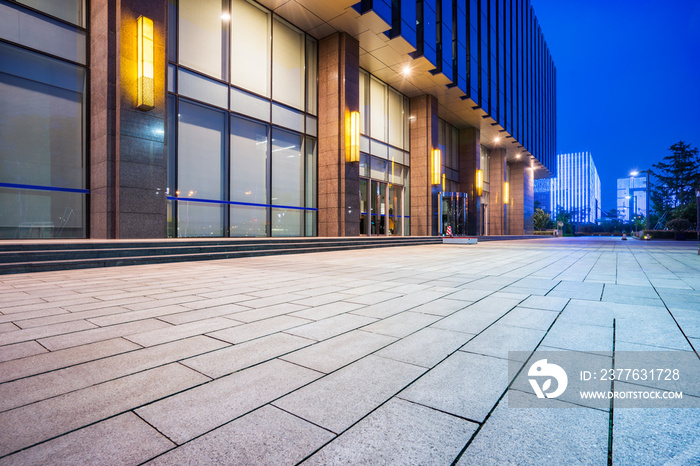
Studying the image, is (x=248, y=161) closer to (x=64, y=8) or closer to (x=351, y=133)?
(x=351, y=133)

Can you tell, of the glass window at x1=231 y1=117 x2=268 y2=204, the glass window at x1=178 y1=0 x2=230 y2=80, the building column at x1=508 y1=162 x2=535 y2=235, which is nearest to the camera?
the glass window at x1=178 y1=0 x2=230 y2=80

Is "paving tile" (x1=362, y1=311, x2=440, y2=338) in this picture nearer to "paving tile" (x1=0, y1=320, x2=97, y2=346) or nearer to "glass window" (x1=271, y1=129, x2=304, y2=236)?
"paving tile" (x1=0, y1=320, x2=97, y2=346)

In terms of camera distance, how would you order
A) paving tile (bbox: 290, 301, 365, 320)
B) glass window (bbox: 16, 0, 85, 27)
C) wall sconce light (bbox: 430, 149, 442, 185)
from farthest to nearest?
1. wall sconce light (bbox: 430, 149, 442, 185)
2. glass window (bbox: 16, 0, 85, 27)
3. paving tile (bbox: 290, 301, 365, 320)

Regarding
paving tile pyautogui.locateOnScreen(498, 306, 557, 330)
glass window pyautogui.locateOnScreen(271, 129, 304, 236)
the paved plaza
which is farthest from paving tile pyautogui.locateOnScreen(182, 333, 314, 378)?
glass window pyautogui.locateOnScreen(271, 129, 304, 236)

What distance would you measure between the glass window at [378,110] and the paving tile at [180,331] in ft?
Answer: 66.8

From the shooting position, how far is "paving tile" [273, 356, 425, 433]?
6.06 feet

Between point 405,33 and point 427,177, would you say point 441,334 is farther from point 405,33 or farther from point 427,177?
point 427,177

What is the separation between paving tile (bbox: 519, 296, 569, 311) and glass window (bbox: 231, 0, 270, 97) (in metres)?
15.0

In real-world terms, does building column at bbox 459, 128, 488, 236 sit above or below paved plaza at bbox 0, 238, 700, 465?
above

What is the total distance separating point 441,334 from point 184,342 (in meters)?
2.28

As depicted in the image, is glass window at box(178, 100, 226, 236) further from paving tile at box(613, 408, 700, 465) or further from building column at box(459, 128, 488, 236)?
building column at box(459, 128, 488, 236)

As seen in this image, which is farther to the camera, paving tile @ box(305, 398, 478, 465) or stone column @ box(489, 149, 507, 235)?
stone column @ box(489, 149, 507, 235)

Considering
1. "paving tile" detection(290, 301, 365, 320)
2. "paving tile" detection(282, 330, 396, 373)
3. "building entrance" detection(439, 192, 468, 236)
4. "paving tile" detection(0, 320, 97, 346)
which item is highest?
"building entrance" detection(439, 192, 468, 236)

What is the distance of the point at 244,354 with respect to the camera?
108 inches
